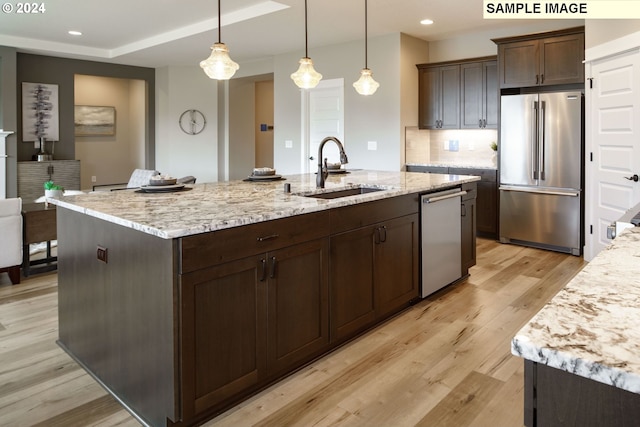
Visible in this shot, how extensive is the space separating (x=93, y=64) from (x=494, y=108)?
694 centimetres

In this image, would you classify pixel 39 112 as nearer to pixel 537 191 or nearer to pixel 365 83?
pixel 365 83

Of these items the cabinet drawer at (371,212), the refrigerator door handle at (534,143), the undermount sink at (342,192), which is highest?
the refrigerator door handle at (534,143)

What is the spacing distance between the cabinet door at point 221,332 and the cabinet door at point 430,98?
4972 mm

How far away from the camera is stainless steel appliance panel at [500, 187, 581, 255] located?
5172 millimetres

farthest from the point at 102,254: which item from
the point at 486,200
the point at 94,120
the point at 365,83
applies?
the point at 94,120

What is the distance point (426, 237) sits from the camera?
3.58 meters

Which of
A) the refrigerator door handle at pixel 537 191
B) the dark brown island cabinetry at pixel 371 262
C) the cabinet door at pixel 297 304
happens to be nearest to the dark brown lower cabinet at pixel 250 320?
the cabinet door at pixel 297 304

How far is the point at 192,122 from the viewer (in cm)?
902

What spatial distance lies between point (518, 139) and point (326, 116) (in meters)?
2.85

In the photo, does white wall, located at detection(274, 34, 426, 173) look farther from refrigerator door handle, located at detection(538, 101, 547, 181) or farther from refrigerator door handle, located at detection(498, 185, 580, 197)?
refrigerator door handle, located at detection(538, 101, 547, 181)

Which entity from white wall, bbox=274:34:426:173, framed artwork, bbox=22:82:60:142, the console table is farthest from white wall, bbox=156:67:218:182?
the console table

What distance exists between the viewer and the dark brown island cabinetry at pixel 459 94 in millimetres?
6016

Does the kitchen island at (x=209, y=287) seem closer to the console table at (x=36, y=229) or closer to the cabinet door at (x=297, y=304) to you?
the cabinet door at (x=297, y=304)

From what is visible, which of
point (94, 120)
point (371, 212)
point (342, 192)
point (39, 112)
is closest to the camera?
point (371, 212)
